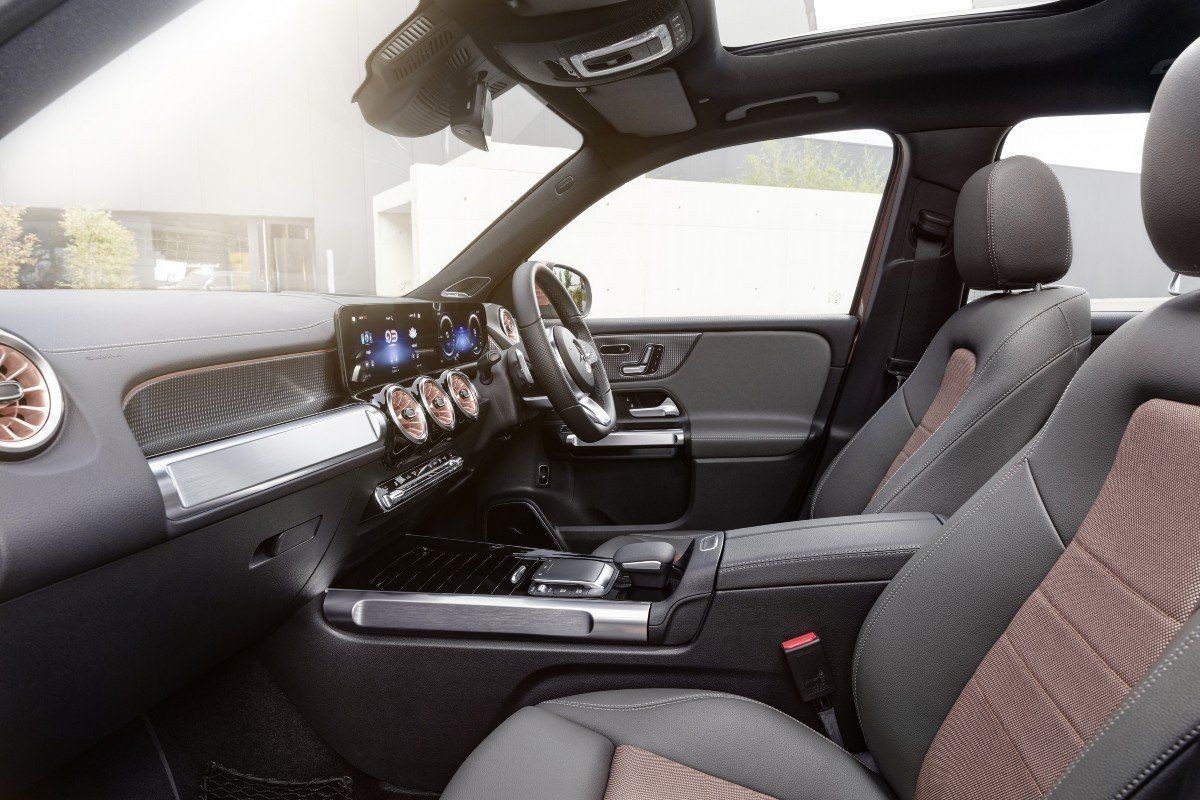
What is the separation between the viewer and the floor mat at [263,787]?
1.35 meters

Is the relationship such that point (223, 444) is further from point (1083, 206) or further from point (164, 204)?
point (1083, 206)

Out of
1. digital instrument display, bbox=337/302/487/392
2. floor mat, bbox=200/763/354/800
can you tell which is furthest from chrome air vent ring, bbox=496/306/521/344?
floor mat, bbox=200/763/354/800

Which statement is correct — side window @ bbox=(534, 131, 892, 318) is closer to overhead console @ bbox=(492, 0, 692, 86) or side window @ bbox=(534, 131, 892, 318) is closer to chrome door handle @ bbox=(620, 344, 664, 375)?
chrome door handle @ bbox=(620, 344, 664, 375)

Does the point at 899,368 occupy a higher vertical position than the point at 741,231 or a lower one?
lower

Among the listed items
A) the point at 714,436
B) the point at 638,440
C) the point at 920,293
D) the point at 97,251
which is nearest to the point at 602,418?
the point at 638,440

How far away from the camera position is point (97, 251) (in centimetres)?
103

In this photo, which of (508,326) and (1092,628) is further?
(508,326)

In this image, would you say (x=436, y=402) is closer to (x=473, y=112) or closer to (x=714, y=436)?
(x=473, y=112)

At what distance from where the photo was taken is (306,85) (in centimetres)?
156

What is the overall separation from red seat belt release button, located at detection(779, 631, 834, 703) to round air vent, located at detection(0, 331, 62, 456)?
1.01 metres

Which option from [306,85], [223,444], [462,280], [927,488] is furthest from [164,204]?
[927,488]

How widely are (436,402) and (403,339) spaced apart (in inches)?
5.9

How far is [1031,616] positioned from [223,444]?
1.02m

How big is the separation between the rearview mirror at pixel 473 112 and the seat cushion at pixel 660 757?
1.56m
